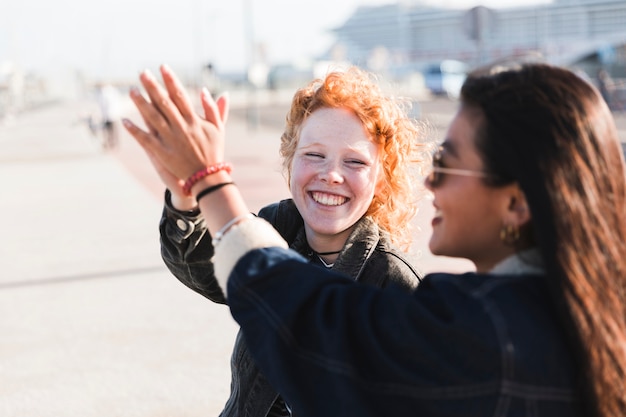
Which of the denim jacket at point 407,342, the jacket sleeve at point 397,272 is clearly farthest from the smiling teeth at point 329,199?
the denim jacket at point 407,342

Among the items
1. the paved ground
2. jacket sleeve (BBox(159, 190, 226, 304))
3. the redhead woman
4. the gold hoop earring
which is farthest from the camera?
the paved ground

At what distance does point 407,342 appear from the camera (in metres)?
1.26

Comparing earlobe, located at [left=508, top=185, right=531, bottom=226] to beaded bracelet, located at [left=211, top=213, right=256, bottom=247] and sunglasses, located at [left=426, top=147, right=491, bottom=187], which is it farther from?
beaded bracelet, located at [left=211, top=213, right=256, bottom=247]

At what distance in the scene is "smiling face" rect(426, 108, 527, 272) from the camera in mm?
1347

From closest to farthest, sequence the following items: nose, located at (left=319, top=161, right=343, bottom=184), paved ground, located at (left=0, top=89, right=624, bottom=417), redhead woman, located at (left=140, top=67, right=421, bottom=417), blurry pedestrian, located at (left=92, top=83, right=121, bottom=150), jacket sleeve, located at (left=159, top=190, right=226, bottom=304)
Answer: jacket sleeve, located at (left=159, top=190, right=226, bottom=304)
redhead woman, located at (left=140, top=67, right=421, bottom=417)
nose, located at (left=319, top=161, right=343, bottom=184)
paved ground, located at (left=0, top=89, right=624, bottom=417)
blurry pedestrian, located at (left=92, top=83, right=121, bottom=150)

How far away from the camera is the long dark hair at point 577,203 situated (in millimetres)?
1237

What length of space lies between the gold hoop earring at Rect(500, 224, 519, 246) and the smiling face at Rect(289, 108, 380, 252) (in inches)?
33.0

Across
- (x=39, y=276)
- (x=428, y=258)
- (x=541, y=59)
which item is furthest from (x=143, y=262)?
(x=541, y=59)

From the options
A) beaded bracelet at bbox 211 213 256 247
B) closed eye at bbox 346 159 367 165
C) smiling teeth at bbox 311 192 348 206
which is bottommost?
smiling teeth at bbox 311 192 348 206

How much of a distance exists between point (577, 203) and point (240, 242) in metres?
0.52

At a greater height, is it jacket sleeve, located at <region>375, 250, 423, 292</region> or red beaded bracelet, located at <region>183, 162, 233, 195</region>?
red beaded bracelet, located at <region>183, 162, 233, 195</region>

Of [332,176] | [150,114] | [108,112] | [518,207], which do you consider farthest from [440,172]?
[108,112]

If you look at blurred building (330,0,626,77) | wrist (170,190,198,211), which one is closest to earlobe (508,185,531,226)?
wrist (170,190,198,211)

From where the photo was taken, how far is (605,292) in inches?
49.7
